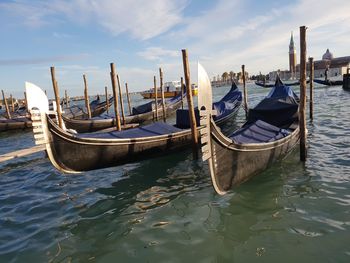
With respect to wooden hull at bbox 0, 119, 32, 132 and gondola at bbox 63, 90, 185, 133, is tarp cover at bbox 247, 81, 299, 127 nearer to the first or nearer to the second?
gondola at bbox 63, 90, 185, 133

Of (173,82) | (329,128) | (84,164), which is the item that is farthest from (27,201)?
(173,82)

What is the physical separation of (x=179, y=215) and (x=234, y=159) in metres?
1.11

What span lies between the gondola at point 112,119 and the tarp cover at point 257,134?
8464 mm

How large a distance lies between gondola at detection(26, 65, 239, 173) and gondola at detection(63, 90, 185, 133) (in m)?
6.44

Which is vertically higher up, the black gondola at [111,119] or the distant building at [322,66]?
the distant building at [322,66]

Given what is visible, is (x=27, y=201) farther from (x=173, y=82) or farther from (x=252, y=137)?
(x=173, y=82)

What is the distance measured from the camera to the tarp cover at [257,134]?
18.0 ft

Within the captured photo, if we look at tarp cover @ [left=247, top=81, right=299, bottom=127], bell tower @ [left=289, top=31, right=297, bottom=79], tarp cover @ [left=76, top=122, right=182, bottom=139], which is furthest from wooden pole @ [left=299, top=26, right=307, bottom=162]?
bell tower @ [left=289, top=31, right=297, bottom=79]

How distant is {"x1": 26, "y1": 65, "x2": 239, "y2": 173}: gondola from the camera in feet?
14.9

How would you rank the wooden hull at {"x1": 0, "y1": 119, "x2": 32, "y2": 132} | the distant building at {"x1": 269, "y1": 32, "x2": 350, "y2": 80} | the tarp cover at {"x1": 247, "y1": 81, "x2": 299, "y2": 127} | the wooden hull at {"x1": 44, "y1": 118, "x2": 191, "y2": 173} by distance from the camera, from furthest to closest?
the distant building at {"x1": 269, "y1": 32, "x2": 350, "y2": 80}, the wooden hull at {"x1": 0, "y1": 119, "x2": 32, "y2": 132}, the tarp cover at {"x1": 247, "y1": 81, "x2": 299, "y2": 127}, the wooden hull at {"x1": 44, "y1": 118, "x2": 191, "y2": 173}

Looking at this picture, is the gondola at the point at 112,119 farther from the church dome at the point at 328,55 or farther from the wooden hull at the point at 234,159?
the church dome at the point at 328,55

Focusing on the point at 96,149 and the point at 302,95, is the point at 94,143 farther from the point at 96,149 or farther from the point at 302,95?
the point at 302,95

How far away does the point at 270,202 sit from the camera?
4480mm

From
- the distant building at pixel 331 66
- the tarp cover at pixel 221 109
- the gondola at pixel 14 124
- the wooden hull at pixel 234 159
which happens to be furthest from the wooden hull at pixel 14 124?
the distant building at pixel 331 66
